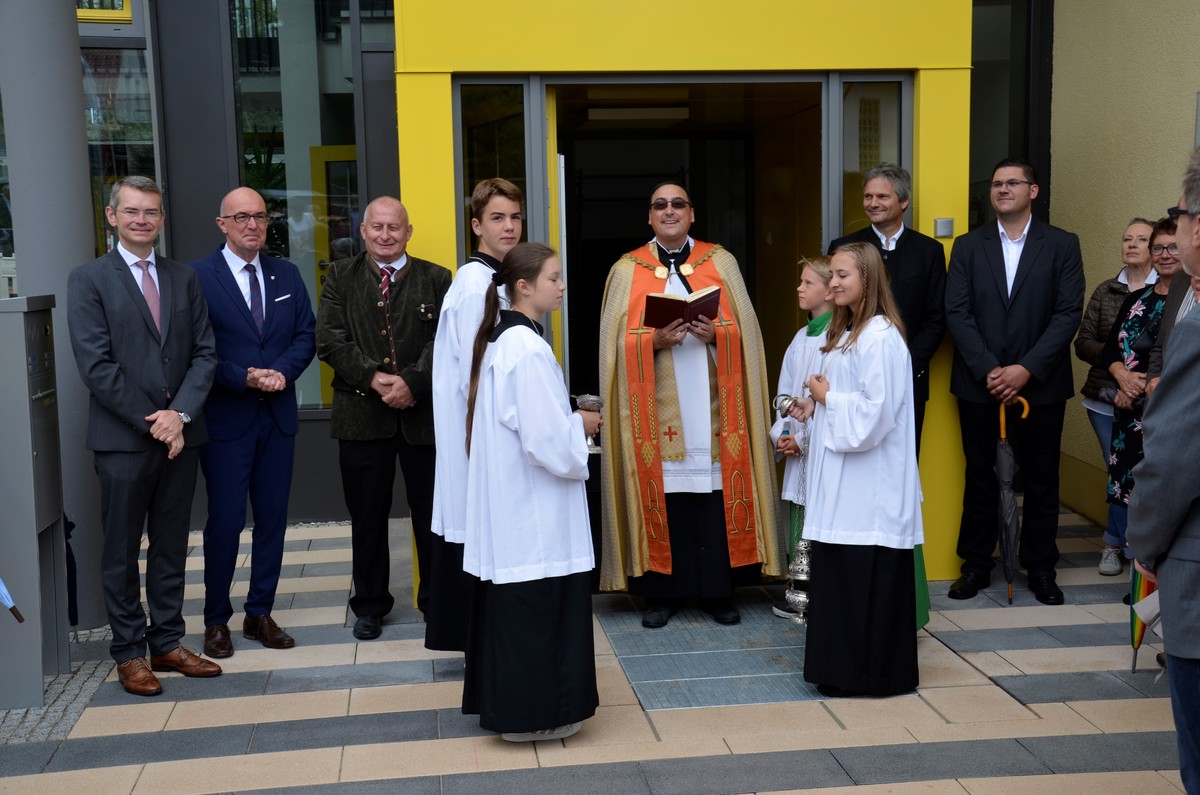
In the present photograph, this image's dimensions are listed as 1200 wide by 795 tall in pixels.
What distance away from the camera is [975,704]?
4.47 metres

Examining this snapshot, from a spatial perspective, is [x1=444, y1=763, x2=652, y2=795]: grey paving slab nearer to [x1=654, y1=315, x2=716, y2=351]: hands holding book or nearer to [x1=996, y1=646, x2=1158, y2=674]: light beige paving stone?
[x1=996, y1=646, x2=1158, y2=674]: light beige paving stone

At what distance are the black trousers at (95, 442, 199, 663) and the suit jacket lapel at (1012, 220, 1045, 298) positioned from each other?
373cm

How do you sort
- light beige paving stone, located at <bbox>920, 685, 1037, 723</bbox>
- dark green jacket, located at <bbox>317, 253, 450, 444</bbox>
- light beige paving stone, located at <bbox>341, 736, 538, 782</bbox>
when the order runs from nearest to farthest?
light beige paving stone, located at <bbox>341, 736, 538, 782</bbox> < light beige paving stone, located at <bbox>920, 685, 1037, 723</bbox> < dark green jacket, located at <bbox>317, 253, 450, 444</bbox>

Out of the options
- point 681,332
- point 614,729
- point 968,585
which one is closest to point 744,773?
point 614,729

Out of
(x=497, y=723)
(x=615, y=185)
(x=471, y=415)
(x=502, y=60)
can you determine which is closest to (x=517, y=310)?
(x=471, y=415)

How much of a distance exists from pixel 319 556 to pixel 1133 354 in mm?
4433

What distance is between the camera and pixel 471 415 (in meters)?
4.30

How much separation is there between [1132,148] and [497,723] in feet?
16.9

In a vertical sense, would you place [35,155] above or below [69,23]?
below

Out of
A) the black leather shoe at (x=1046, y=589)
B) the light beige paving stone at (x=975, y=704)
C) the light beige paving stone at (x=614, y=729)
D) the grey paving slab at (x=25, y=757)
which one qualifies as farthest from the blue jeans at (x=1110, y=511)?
the grey paving slab at (x=25, y=757)

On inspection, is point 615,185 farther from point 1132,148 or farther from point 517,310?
point 517,310

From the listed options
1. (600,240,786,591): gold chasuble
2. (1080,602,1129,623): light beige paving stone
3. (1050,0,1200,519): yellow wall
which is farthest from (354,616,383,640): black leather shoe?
(1050,0,1200,519): yellow wall

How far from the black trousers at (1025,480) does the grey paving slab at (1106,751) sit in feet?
5.68

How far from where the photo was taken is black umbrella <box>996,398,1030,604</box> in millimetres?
5645
